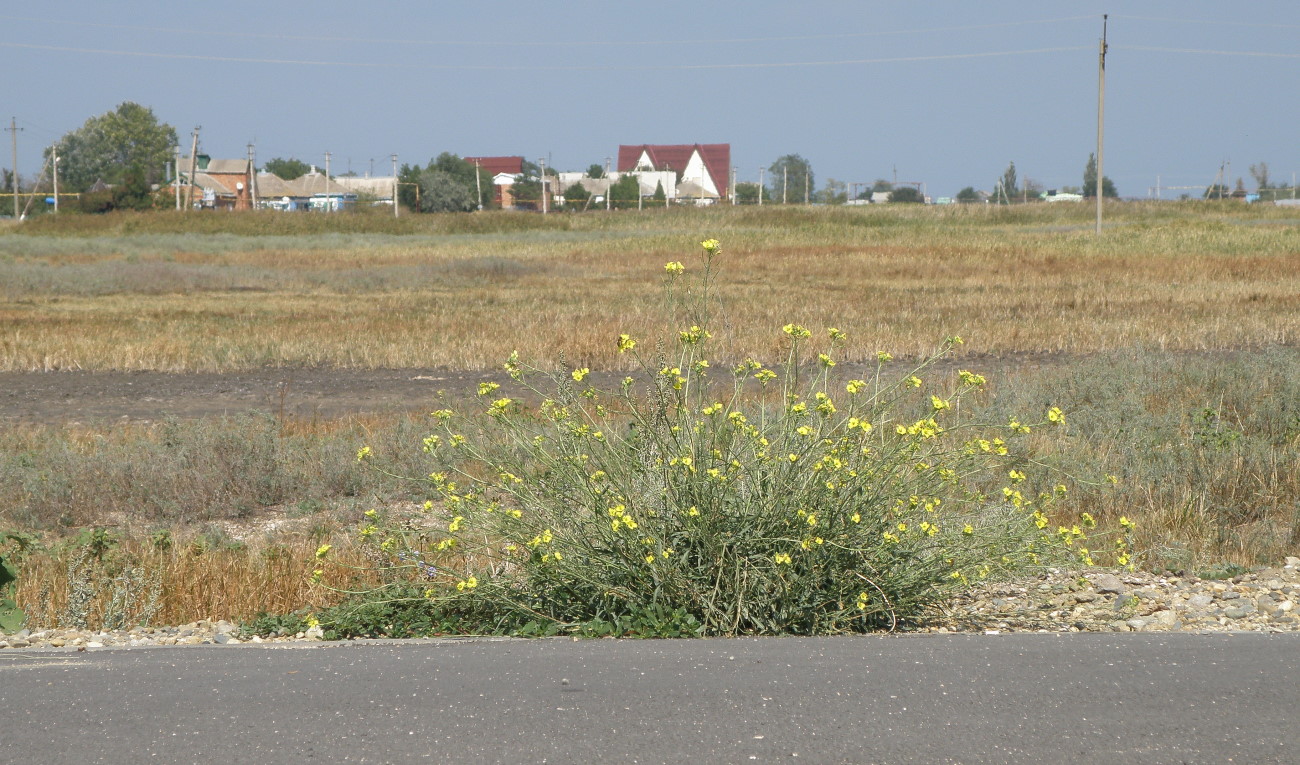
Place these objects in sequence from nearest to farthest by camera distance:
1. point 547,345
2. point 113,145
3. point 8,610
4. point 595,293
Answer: point 8,610, point 547,345, point 595,293, point 113,145

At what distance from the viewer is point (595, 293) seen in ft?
99.6

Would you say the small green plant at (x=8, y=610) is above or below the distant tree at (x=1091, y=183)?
below

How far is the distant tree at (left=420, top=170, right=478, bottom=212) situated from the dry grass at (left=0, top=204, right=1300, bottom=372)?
110 ft

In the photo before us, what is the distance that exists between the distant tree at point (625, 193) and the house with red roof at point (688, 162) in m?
31.4

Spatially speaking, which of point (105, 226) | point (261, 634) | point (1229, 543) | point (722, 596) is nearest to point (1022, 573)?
point (722, 596)

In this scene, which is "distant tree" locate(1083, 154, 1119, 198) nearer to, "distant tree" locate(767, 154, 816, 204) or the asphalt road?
"distant tree" locate(767, 154, 816, 204)

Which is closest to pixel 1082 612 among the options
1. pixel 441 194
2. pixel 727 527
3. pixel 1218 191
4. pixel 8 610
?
pixel 727 527

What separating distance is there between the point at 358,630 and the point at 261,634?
1.70 feet

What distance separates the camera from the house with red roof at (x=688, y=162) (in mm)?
155000

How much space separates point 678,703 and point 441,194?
9385 centimetres

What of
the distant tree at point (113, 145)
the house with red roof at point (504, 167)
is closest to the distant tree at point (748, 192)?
the house with red roof at point (504, 167)

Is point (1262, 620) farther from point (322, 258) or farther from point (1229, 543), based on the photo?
point (322, 258)

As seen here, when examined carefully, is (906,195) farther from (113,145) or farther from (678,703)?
(678,703)

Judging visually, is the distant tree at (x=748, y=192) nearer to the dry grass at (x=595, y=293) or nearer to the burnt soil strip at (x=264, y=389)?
the dry grass at (x=595, y=293)
